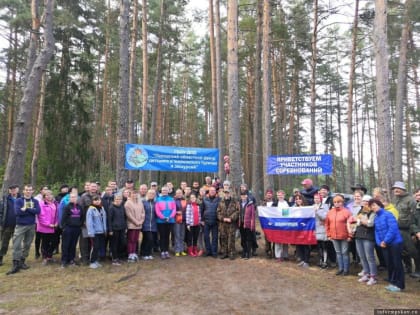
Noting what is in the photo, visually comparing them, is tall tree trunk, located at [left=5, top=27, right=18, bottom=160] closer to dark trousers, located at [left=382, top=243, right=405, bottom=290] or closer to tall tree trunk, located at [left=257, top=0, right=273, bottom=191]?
tall tree trunk, located at [left=257, top=0, right=273, bottom=191]

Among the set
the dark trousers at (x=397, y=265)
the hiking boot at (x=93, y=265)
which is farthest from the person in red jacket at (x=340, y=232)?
the hiking boot at (x=93, y=265)

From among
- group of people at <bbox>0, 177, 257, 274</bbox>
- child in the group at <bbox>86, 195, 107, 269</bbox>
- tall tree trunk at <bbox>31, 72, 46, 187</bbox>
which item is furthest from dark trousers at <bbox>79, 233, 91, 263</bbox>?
tall tree trunk at <bbox>31, 72, 46, 187</bbox>

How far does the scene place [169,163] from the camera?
33.0 feet

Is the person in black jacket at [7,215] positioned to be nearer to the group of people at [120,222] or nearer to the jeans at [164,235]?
the group of people at [120,222]

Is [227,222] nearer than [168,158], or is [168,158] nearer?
[227,222]

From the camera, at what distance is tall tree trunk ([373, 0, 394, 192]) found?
26.5ft

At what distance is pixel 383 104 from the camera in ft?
27.2

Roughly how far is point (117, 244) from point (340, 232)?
500 centimetres

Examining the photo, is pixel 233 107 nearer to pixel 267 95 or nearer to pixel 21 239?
pixel 267 95

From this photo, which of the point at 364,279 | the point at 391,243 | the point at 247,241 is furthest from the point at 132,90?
the point at 391,243

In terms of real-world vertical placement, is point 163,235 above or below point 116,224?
below

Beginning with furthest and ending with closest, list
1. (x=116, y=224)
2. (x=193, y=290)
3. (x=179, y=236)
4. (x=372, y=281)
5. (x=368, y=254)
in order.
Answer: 1. (x=179, y=236)
2. (x=116, y=224)
3. (x=368, y=254)
4. (x=372, y=281)
5. (x=193, y=290)

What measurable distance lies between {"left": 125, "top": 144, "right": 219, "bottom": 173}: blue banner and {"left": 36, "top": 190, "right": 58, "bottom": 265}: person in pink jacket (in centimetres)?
261

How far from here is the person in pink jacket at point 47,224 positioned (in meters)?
7.13
